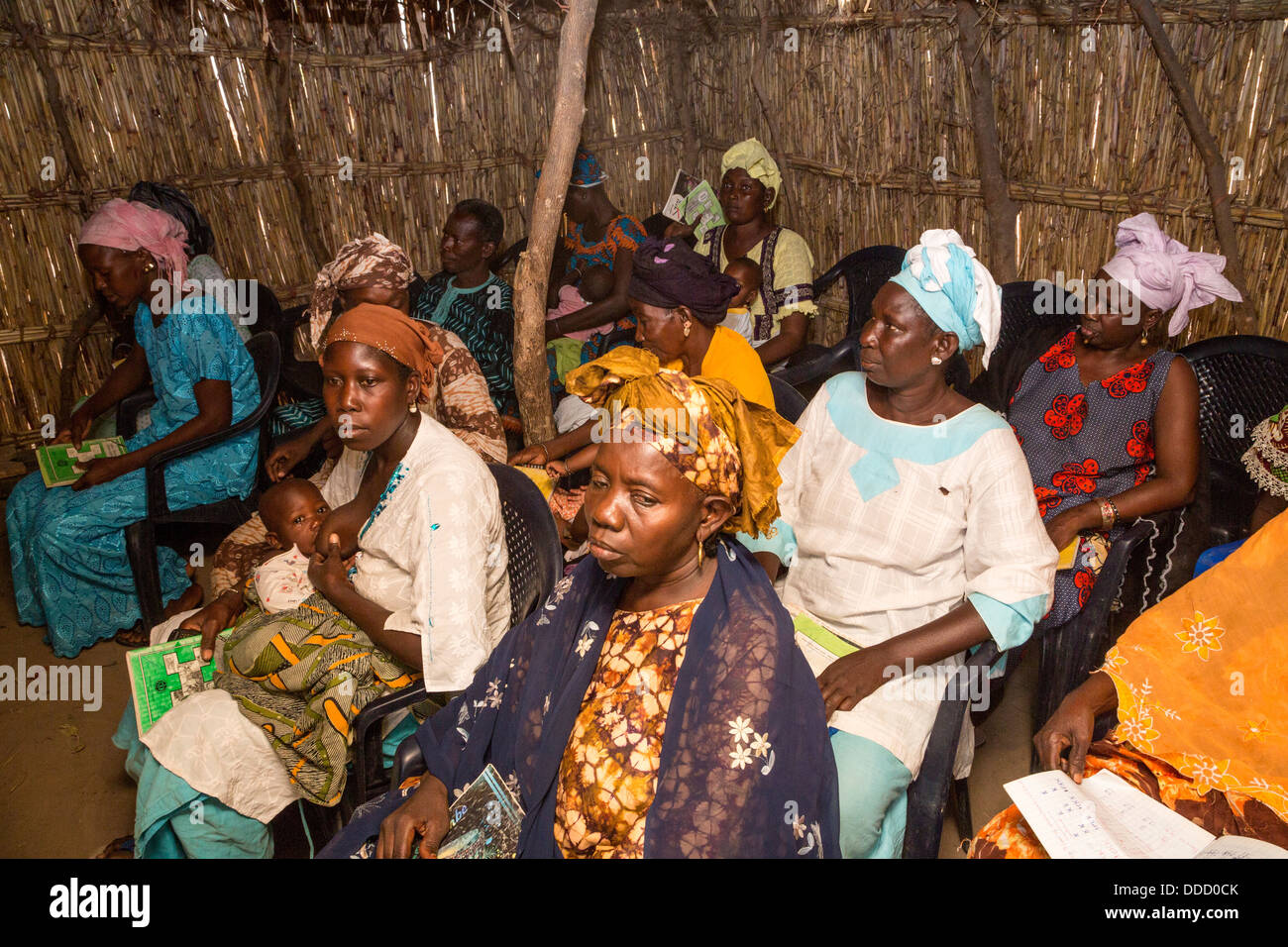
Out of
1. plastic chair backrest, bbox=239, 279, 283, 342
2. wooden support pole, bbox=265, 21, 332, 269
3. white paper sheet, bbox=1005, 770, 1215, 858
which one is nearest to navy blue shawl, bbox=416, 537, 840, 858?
white paper sheet, bbox=1005, 770, 1215, 858

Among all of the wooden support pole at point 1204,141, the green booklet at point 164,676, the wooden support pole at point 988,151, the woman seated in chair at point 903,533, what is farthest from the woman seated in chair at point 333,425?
the wooden support pole at point 1204,141

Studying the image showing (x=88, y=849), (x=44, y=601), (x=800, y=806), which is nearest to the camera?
(x=800, y=806)

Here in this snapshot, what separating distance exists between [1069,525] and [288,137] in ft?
16.2

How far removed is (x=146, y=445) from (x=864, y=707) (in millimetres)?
3546

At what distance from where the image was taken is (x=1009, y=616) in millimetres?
2434

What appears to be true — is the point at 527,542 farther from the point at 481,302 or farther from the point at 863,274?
the point at 863,274

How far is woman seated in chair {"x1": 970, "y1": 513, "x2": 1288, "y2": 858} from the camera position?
6.97ft

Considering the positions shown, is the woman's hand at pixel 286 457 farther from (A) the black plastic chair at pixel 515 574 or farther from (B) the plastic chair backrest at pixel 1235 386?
(B) the plastic chair backrest at pixel 1235 386

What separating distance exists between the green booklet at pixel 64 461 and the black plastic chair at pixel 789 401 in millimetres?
3184

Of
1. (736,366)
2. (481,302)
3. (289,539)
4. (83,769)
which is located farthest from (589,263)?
(83,769)

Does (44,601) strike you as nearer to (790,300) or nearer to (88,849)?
(88,849)

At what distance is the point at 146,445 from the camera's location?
423 centimetres

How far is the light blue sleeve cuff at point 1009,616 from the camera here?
2428mm

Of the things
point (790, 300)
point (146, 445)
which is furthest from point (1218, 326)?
point (146, 445)
